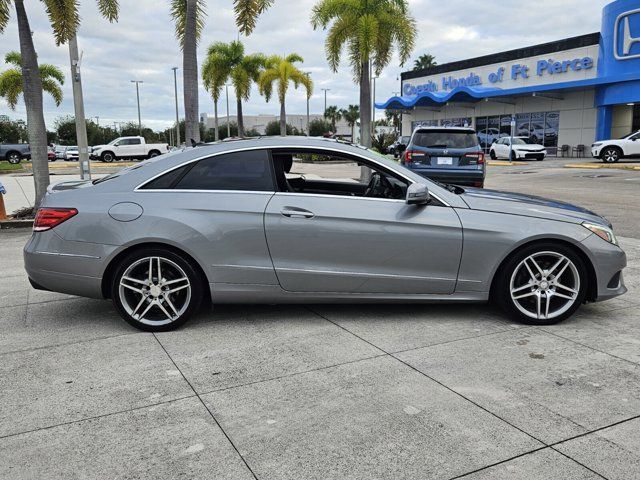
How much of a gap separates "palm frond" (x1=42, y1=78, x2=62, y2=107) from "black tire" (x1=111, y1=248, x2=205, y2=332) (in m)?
36.5

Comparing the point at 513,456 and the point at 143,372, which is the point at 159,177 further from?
the point at 513,456

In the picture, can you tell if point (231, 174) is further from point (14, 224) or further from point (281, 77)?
point (281, 77)

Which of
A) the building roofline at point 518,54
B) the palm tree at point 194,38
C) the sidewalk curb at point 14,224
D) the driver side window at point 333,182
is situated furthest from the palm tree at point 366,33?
the building roofline at point 518,54

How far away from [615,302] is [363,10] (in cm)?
1624

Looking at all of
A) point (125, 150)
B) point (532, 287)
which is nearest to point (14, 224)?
point (532, 287)

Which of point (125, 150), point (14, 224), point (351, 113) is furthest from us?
point (351, 113)

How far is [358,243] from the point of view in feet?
14.8

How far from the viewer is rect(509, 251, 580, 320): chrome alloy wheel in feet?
15.2

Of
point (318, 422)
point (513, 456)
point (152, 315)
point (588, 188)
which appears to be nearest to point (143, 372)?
point (152, 315)

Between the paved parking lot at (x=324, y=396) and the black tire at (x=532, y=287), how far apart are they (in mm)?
111

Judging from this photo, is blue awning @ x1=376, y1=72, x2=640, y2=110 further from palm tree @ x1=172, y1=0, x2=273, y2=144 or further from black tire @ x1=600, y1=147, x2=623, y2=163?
palm tree @ x1=172, y1=0, x2=273, y2=144

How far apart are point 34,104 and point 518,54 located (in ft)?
123

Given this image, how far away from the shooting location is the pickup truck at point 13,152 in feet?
128

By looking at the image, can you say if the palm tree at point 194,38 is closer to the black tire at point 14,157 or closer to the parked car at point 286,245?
the parked car at point 286,245
